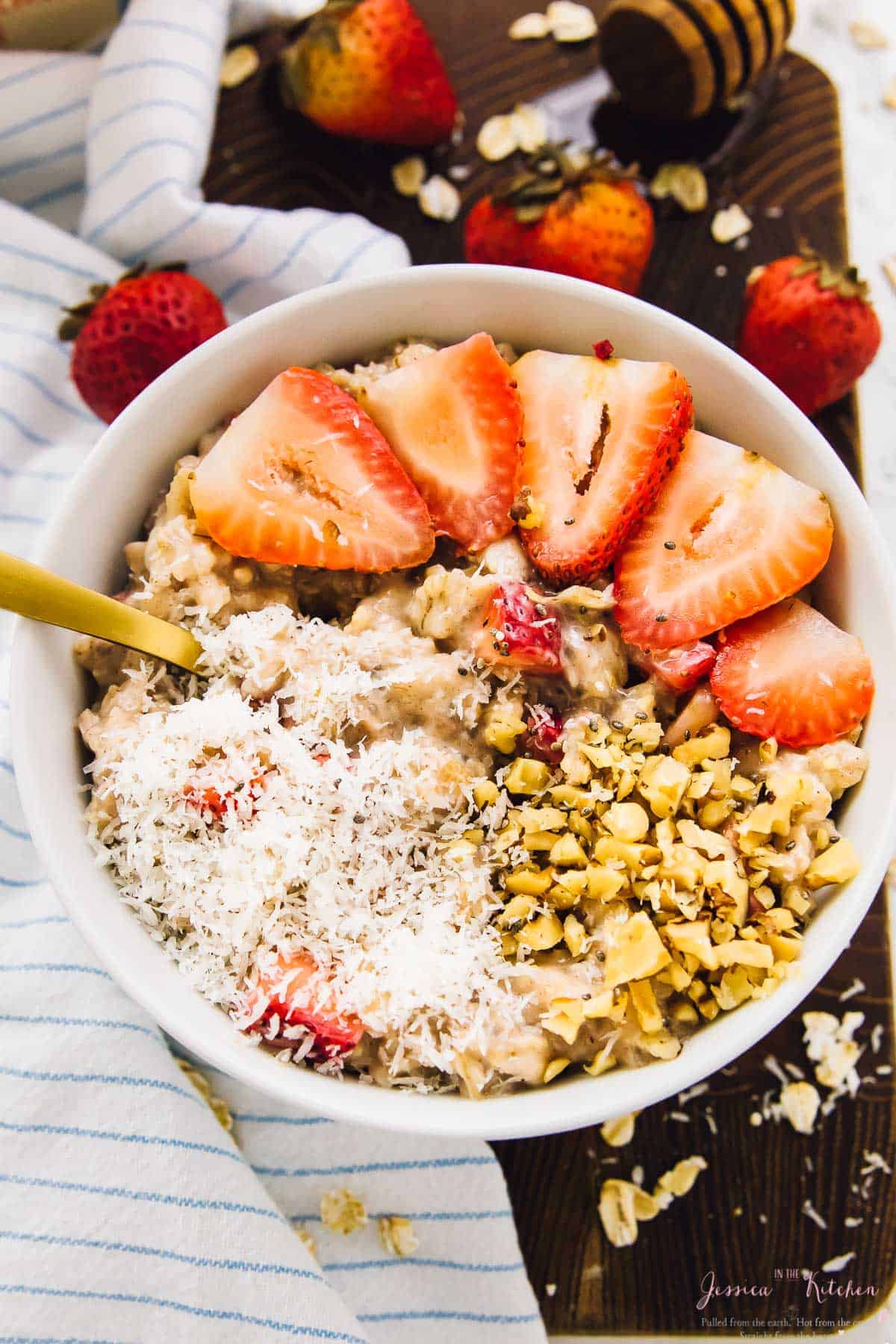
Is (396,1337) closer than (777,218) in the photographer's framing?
Yes

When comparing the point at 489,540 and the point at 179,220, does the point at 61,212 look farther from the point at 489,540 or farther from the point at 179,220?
the point at 489,540

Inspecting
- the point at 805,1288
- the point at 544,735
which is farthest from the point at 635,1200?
the point at 544,735

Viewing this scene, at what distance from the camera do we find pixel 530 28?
1.96 meters

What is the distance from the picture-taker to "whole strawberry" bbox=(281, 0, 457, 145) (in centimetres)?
182

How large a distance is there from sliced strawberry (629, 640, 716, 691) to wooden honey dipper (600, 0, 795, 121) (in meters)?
0.99

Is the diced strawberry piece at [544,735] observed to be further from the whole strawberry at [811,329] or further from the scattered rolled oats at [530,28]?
the scattered rolled oats at [530,28]

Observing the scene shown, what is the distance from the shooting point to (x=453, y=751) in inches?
56.4

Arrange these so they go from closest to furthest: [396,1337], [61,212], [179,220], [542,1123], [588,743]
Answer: [542,1123], [588,743], [396,1337], [179,220], [61,212]

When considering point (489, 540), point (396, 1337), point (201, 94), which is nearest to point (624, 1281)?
point (396, 1337)

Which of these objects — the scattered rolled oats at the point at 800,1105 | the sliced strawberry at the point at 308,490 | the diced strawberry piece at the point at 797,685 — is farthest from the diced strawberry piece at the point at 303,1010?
the scattered rolled oats at the point at 800,1105

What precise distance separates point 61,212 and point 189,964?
4.48 ft

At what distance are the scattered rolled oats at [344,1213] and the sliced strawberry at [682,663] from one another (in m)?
0.94

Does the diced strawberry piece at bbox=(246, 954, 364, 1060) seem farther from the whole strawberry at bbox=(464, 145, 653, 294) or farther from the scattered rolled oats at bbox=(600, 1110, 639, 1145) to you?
the whole strawberry at bbox=(464, 145, 653, 294)

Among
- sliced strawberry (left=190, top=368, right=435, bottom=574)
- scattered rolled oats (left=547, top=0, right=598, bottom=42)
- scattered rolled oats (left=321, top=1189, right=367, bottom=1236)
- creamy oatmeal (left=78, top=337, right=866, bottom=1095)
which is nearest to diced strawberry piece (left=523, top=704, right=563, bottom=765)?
creamy oatmeal (left=78, top=337, right=866, bottom=1095)
